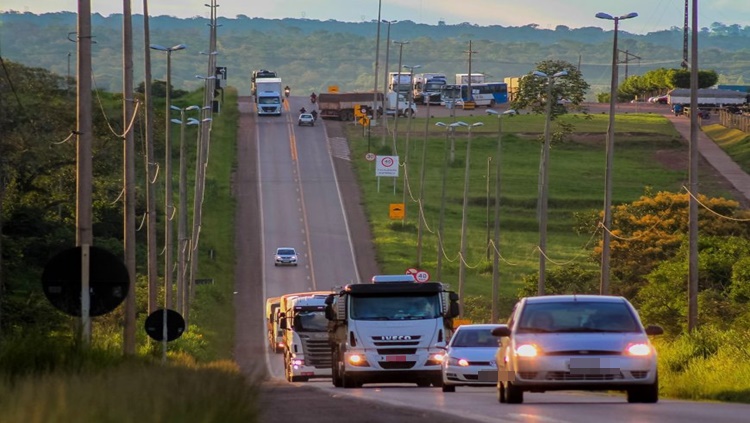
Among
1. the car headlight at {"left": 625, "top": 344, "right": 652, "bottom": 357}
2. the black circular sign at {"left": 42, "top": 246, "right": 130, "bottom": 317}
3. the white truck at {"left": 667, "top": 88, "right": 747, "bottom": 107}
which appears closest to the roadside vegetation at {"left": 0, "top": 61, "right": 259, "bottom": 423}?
the black circular sign at {"left": 42, "top": 246, "right": 130, "bottom": 317}

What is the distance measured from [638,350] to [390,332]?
13.2 metres

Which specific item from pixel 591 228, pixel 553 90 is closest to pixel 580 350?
A: pixel 591 228

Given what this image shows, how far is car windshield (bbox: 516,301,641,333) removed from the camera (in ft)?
67.9

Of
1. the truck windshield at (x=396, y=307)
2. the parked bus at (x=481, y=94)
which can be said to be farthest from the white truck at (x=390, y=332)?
the parked bus at (x=481, y=94)

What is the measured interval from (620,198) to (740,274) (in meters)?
53.5

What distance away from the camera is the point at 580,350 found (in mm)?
20188

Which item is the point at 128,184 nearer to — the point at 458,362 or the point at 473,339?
the point at 473,339

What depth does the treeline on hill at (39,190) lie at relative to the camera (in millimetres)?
52844

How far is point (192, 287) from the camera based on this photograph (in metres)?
→ 77.9

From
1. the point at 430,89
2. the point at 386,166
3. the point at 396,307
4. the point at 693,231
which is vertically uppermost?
the point at 693,231

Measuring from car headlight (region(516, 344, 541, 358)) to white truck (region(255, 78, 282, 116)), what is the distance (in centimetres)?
13267

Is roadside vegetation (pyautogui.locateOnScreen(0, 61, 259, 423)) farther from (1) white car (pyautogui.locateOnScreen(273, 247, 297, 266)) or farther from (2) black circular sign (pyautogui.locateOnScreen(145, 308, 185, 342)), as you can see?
(1) white car (pyautogui.locateOnScreen(273, 247, 297, 266))

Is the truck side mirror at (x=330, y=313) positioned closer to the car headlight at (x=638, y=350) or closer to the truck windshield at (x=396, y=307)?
the truck windshield at (x=396, y=307)

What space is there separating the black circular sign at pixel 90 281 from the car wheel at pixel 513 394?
590cm
